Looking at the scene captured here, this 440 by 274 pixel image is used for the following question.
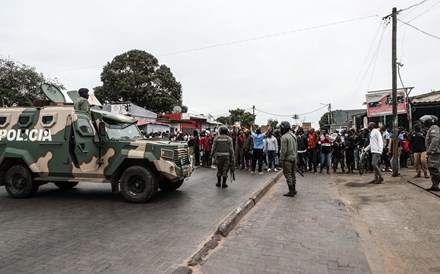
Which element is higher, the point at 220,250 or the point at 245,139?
the point at 245,139

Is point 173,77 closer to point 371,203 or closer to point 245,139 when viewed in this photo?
point 245,139

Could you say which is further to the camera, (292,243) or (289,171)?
(289,171)

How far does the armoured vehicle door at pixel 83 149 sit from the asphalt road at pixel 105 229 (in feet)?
2.89

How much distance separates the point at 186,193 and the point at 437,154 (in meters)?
6.52

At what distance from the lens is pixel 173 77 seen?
41.7 meters

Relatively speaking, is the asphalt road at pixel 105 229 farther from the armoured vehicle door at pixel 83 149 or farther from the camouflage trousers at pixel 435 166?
the camouflage trousers at pixel 435 166

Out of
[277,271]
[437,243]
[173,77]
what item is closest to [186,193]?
[277,271]

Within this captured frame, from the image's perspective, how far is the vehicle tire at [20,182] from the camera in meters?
7.49

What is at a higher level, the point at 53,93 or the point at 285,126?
the point at 53,93

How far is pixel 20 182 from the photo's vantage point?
7.61 m

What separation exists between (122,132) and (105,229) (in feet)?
10.8

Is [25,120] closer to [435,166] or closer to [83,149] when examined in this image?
[83,149]

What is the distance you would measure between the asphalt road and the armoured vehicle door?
880mm

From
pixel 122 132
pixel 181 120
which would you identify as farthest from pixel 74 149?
pixel 181 120
